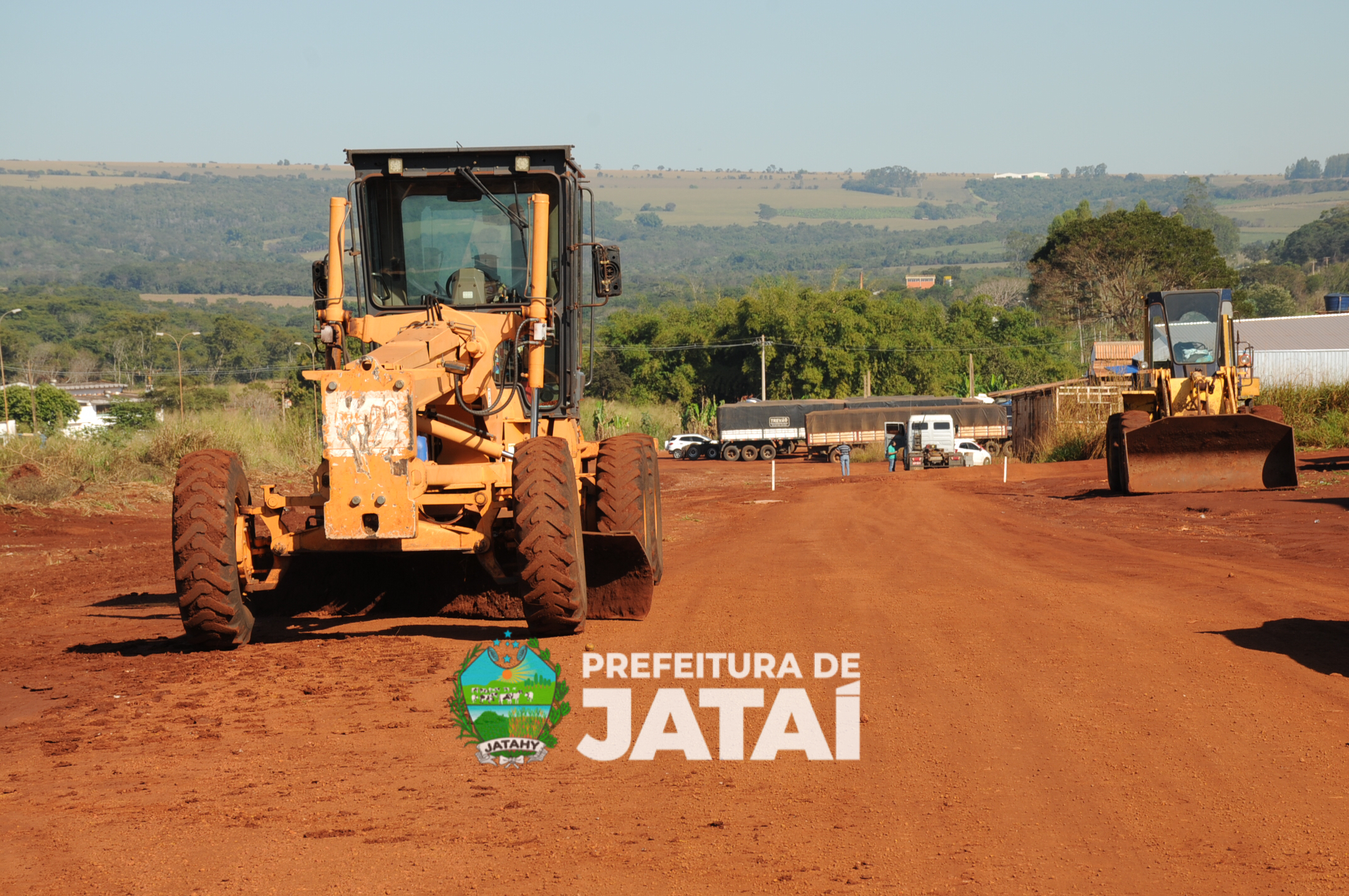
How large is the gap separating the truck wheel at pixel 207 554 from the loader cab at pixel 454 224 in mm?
2136

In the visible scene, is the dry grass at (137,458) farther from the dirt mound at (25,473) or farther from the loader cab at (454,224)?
the loader cab at (454,224)

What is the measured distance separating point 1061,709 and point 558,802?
278 centimetres

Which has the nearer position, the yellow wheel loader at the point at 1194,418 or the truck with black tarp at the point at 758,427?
the yellow wheel loader at the point at 1194,418

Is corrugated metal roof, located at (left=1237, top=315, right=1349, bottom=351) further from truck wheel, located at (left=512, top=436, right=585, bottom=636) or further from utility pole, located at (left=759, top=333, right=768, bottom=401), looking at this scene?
truck wheel, located at (left=512, top=436, right=585, bottom=636)

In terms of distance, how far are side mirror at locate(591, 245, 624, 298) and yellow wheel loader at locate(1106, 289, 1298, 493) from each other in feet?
41.1


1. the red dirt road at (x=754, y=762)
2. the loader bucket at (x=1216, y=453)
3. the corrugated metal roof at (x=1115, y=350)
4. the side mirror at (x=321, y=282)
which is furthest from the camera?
the corrugated metal roof at (x=1115, y=350)

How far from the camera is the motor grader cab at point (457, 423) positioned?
299 inches

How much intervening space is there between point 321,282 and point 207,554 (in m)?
2.51

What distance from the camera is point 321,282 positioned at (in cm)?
943

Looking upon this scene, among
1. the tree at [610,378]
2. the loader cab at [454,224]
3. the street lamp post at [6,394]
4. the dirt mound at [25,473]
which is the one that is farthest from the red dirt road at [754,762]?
the tree at [610,378]

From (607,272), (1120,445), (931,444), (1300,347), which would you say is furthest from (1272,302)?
(607,272)

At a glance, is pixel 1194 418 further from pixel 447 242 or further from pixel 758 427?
pixel 758 427

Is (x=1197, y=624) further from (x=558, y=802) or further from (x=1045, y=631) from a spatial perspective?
(x=558, y=802)

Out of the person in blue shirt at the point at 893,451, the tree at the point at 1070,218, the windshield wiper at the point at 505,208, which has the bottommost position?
the person in blue shirt at the point at 893,451
